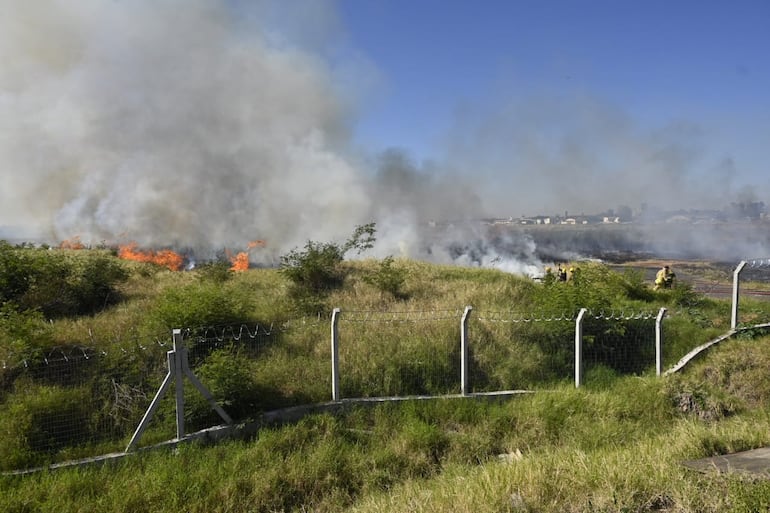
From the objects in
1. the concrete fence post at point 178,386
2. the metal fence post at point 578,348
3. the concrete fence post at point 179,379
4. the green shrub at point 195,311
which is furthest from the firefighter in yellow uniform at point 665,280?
the concrete fence post at point 179,379

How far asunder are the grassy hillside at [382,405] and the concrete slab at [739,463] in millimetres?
198

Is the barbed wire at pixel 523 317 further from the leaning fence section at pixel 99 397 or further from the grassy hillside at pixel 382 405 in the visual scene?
the leaning fence section at pixel 99 397

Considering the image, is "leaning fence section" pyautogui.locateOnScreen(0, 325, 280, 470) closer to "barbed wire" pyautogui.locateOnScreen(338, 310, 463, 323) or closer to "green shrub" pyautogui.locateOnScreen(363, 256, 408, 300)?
"barbed wire" pyautogui.locateOnScreen(338, 310, 463, 323)

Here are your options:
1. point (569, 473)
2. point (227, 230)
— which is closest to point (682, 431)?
point (569, 473)

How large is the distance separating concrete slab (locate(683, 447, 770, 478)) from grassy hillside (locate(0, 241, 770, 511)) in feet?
0.65

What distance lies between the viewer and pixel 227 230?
1187 inches

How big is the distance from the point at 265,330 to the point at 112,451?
3.09m

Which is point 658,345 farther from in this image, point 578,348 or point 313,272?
point 313,272

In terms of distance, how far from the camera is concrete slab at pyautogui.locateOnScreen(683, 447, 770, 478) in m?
3.94

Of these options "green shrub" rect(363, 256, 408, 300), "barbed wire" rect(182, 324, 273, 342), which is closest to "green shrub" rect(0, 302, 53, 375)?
"barbed wire" rect(182, 324, 273, 342)

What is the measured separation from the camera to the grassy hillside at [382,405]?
4.48 meters

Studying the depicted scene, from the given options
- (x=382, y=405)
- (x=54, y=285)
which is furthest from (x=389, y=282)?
(x=54, y=285)

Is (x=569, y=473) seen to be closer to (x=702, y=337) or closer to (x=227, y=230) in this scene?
(x=702, y=337)

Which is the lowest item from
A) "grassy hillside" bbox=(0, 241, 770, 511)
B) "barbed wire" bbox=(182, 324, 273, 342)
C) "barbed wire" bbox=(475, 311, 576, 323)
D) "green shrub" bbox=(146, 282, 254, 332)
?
"grassy hillside" bbox=(0, 241, 770, 511)
